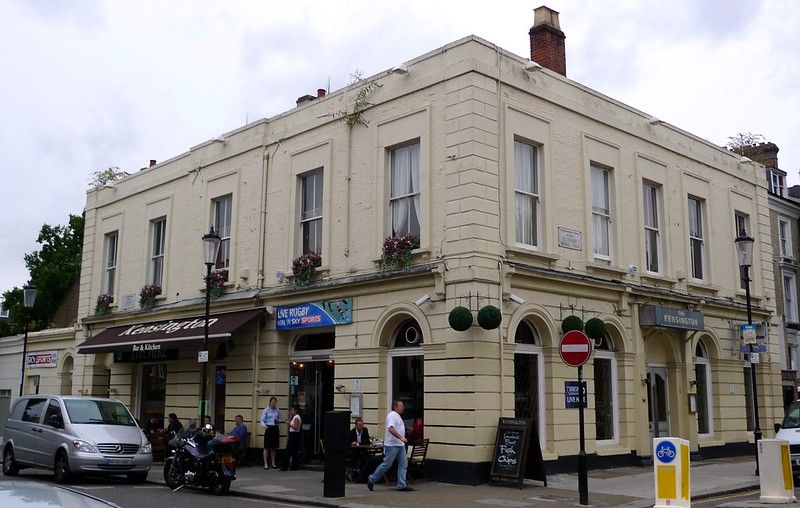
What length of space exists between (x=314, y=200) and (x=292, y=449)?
6.30 meters

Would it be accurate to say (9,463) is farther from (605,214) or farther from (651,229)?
(651,229)

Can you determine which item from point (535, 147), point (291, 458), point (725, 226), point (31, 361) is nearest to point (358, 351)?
point (291, 458)

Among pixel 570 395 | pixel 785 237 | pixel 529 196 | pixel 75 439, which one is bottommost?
pixel 75 439

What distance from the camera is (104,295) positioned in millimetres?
28141

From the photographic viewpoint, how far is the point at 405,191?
18.4 metres

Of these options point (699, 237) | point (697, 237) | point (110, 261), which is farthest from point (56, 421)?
point (699, 237)

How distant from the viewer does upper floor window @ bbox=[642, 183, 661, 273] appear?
21547 millimetres

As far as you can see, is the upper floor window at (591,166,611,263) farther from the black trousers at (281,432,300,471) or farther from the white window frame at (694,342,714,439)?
the black trousers at (281,432,300,471)

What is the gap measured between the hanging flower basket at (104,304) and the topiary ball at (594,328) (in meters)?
17.3

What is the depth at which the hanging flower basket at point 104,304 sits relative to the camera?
27.9 m

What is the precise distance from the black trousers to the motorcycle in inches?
122

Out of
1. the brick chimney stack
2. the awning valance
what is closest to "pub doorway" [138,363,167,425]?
the awning valance

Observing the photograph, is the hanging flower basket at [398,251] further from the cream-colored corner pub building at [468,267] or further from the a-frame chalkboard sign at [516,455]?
the a-frame chalkboard sign at [516,455]

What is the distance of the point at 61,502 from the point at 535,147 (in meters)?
15.8
